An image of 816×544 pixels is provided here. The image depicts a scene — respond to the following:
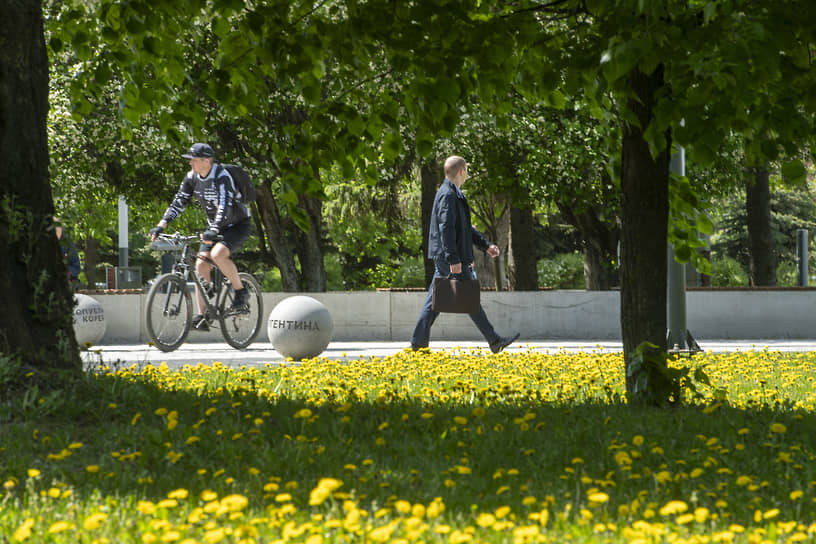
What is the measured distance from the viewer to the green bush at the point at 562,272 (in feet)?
127

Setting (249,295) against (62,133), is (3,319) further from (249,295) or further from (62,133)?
(62,133)

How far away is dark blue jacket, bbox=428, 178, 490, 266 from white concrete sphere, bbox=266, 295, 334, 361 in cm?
189

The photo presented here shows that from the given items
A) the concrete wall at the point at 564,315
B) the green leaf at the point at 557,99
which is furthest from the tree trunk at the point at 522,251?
the green leaf at the point at 557,99

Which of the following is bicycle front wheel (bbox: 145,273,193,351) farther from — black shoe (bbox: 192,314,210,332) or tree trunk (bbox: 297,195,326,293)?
tree trunk (bbox: 297,195,326,293)

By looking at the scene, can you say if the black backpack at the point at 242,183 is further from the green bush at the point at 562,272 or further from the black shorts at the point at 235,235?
the green bush at the point at 562,272

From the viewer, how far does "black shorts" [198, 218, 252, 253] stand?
1122 cm

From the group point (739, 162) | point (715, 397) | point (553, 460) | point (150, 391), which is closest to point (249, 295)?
point (150, 391)

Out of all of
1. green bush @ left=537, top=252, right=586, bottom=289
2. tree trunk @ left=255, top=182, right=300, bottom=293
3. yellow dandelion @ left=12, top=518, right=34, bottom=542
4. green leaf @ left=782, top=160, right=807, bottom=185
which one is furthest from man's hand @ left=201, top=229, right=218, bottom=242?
green bush @ left=537, top=252, right=586, bottom=289

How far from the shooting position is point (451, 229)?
31.4ft

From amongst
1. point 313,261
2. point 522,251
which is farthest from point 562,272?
point 313,261

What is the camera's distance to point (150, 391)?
6.05 meters

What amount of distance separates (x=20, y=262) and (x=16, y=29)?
133 centimetres

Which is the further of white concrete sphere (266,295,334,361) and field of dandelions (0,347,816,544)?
white concrete sphere (266,295,334,361)

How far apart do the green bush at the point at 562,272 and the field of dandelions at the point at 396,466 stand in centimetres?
3214
